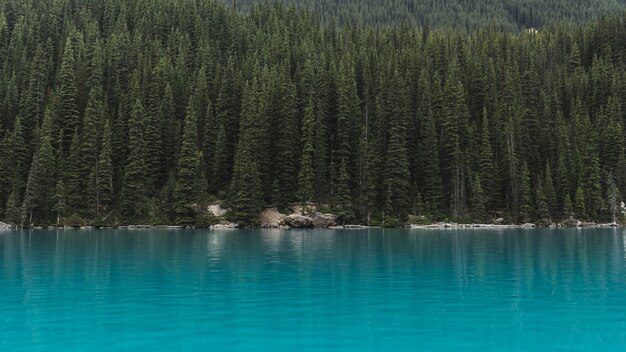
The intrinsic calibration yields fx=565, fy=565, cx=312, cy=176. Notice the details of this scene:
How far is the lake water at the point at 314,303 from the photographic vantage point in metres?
16.0

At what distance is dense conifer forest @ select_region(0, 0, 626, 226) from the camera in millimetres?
96875

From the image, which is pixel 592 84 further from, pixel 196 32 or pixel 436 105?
pixel 196 32

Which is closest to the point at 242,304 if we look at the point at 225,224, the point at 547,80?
the point at 225,224

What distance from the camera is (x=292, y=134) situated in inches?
4045

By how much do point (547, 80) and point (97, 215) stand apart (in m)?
113

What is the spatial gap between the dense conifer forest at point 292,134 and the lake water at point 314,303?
57857mm

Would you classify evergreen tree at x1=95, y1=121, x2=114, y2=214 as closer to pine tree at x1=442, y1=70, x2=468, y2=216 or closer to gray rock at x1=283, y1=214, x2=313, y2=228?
gray rock at x1=283, y1=214, x2=313, y2=228

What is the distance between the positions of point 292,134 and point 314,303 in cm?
8183

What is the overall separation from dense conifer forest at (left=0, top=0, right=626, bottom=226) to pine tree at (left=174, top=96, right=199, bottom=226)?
1.00 feet

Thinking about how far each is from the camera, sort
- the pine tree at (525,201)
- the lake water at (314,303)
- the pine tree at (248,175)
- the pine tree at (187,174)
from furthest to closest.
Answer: the pine tree at (525,201) < the pine tree at (187,174) < the pine tree at (248,175) < the lake water at (314,303)

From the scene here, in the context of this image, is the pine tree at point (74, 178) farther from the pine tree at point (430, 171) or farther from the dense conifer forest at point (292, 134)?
the pine tree at point (430, 171)

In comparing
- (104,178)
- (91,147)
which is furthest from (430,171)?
(91,147)

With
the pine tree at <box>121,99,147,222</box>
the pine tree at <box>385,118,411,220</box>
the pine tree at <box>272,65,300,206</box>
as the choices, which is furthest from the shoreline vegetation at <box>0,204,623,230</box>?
the pine tree at <box>385,118,411,220</box>

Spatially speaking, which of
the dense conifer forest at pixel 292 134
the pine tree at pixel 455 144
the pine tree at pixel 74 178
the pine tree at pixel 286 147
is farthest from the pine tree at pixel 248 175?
the pine tree at pixel 455 144
